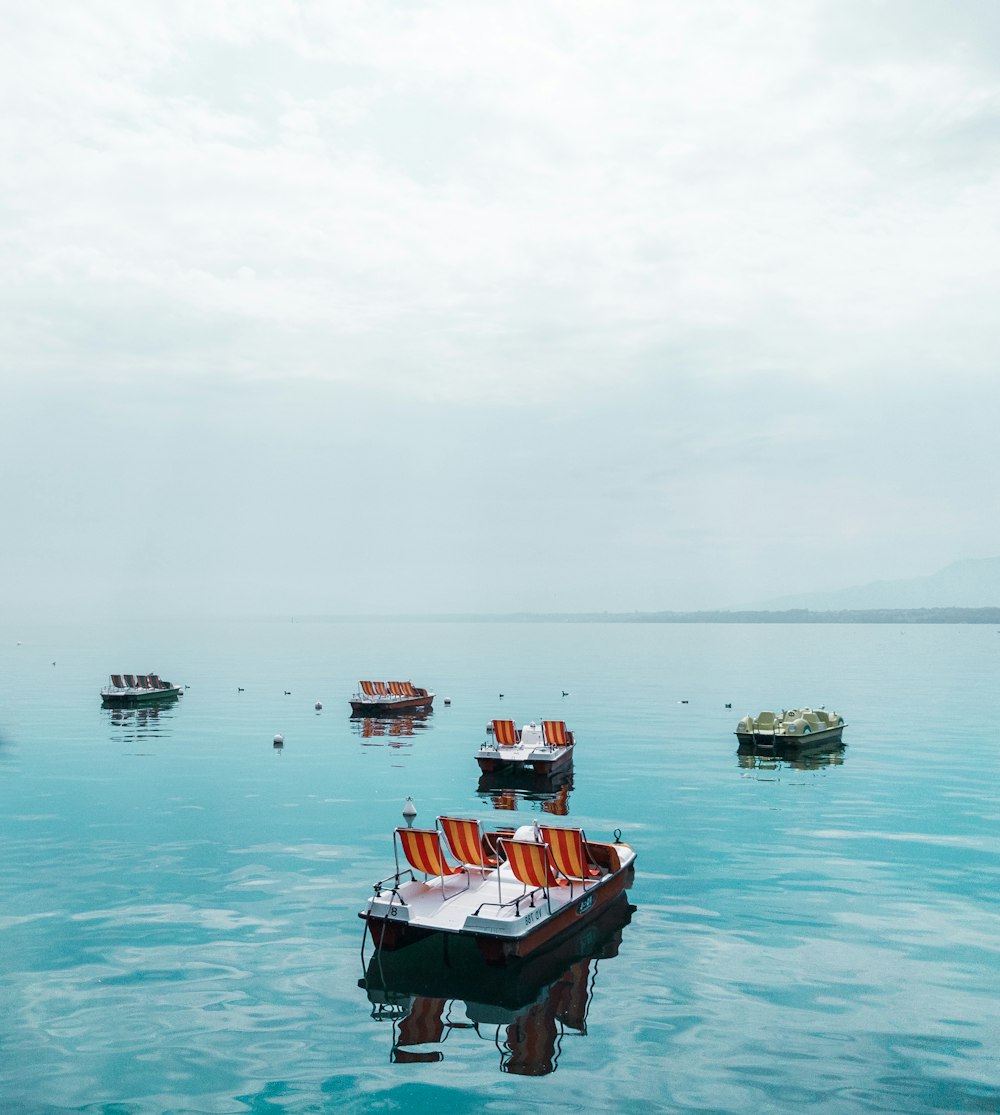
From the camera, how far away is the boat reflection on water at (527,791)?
4678 cm

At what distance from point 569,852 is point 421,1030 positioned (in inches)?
297

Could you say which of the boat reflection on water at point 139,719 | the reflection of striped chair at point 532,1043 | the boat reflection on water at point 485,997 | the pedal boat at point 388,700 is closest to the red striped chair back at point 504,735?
the boat reflection on water at point 139,719

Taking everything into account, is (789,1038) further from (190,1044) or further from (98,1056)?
Answer: (98,1056)

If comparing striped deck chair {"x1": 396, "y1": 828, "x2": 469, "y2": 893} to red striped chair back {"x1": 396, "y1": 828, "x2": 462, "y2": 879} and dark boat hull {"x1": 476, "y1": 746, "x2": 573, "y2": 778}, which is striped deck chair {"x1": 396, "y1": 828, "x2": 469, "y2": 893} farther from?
dark boat hull {"x1": 476, "y1": 746, "x2": 573, "y2": 778}

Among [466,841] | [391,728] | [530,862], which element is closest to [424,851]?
[466,841]

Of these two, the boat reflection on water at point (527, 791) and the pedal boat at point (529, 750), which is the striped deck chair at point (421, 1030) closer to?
the boat reflection on water at point (527, 791)

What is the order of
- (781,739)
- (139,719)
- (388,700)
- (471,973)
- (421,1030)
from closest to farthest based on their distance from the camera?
(421,1030) < (471,973) < (781,739) < (139,719) < (388,700)

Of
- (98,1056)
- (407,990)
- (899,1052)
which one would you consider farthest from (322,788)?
(899,1052)

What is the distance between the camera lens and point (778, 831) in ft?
129

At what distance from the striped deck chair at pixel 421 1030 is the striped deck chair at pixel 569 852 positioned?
5.92m

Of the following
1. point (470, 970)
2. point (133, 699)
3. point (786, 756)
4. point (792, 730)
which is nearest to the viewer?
point (470, 970)

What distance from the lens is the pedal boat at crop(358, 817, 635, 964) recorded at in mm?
22547

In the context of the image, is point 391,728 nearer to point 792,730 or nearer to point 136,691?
point 136,691

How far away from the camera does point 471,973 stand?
23281 millimetres
